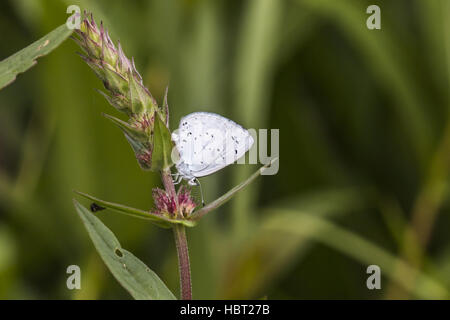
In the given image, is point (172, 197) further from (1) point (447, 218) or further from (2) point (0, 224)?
(1) point (447, 218)

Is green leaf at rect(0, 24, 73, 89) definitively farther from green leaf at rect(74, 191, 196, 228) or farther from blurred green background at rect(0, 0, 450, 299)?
blurred green background at rect(0, 0, 450, 299)

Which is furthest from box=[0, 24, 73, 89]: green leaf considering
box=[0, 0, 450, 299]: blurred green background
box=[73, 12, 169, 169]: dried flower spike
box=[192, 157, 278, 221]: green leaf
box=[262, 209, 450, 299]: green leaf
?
box=[262, 209, 450, 299]: green leaf

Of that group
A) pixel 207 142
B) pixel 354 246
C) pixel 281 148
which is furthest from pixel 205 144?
pixel 281 148

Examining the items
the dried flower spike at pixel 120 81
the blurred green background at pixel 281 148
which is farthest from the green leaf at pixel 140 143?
the blurred green background at pixel 281 148

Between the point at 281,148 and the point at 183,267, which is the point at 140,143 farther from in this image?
the point at 281,148

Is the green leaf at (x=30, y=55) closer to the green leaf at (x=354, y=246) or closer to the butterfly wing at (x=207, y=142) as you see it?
the butterfly wing at (x=207, y=142)
